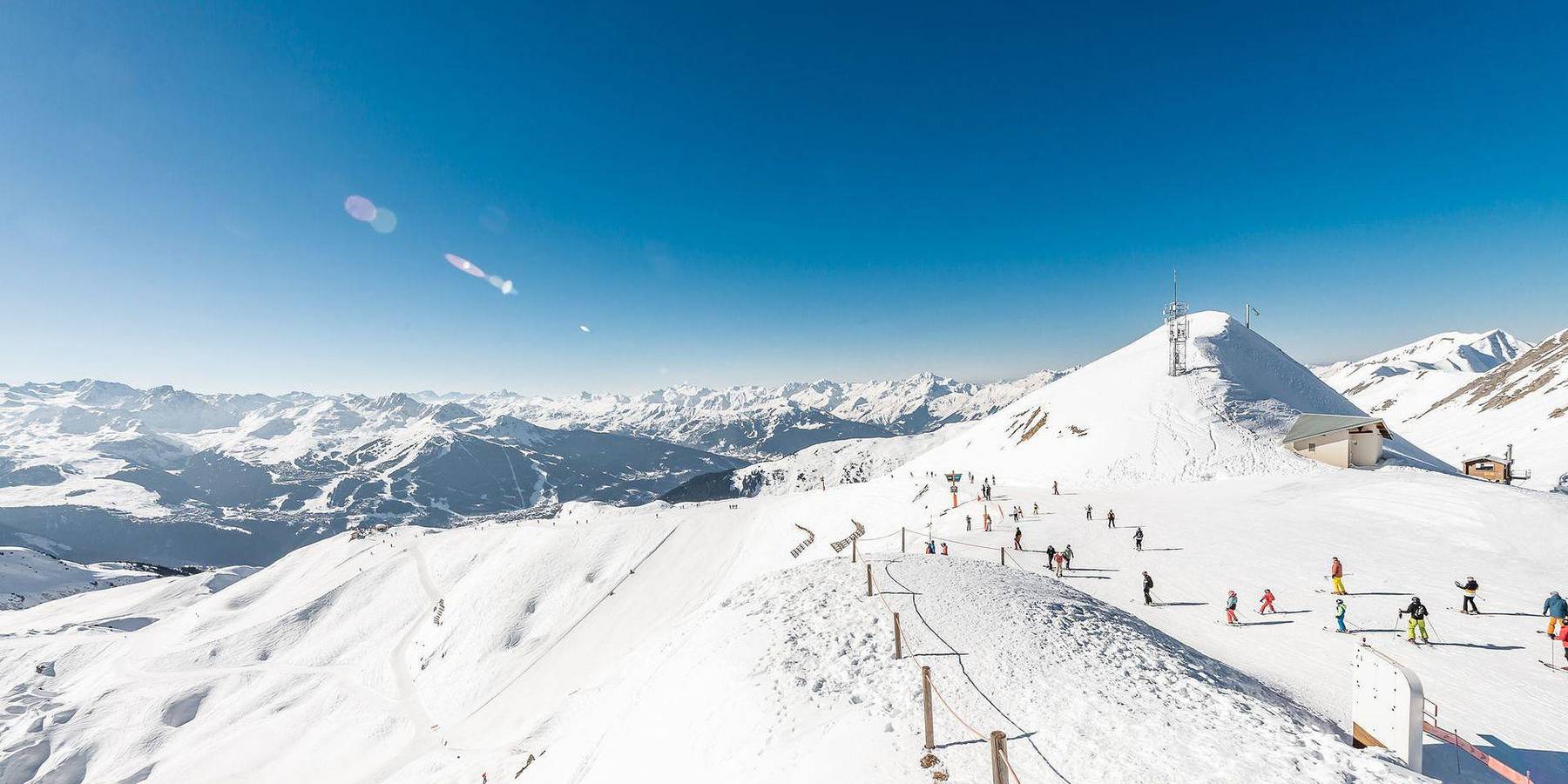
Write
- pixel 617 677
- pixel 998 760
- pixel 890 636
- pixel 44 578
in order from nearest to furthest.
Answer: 1. pixel 998 760
2. pixel 890 636
3. pixel 617 677
4. pixel 44 578

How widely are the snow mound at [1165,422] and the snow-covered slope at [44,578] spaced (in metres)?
193

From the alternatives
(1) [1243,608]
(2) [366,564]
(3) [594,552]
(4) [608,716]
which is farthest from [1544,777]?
(2) [366,564]

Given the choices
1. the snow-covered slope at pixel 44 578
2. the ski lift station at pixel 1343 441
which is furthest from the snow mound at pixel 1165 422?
the snow-covered slope at pixel 44 578

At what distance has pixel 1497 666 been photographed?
15.6 metres

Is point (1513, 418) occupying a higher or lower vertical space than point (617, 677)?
higher

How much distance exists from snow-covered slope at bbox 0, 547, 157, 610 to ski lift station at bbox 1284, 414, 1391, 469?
21873 centimetres

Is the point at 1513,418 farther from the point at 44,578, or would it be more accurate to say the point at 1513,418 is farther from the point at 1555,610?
the point at 44,578

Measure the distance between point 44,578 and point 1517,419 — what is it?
310177mm

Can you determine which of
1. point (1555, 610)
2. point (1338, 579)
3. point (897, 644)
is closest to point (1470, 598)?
point (1555, 610)

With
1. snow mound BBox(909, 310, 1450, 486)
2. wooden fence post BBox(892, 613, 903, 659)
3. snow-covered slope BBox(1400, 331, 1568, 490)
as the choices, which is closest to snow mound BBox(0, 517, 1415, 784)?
wooden fence post BBox(892, 613, 903, 659)

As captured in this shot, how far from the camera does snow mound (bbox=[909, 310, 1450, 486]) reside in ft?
169

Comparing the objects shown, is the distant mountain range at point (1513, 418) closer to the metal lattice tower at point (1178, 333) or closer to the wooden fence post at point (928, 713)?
the metal lattice tower at point (1178, 333)

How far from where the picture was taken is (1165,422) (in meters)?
58.6

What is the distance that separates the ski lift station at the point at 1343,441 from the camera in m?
46.0
